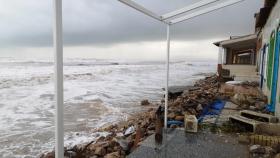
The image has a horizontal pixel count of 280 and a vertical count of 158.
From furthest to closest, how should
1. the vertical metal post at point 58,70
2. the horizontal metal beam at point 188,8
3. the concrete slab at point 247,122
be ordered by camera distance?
the concrete slab at point 247,122 < the horizontal metal beam at point 188,8 < the vertical metal post at point 58,70

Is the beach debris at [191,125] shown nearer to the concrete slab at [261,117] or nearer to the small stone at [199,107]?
the concrete slab at [261,117]

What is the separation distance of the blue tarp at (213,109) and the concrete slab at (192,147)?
4.25 ft

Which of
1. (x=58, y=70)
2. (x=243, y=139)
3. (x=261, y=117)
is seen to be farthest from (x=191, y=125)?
(x=58, y=70)

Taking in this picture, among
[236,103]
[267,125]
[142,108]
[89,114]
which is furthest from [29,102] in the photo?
[267,125]

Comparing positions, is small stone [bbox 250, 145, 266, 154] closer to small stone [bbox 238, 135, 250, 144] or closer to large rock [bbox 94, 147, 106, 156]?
small stone [bbox 238, 135, 250, 144]

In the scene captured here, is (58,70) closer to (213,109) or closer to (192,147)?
(192,147)

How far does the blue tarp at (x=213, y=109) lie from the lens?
6336mm

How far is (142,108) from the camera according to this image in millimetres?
10859

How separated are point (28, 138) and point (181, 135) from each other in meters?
4.68

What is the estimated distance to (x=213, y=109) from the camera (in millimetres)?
6949

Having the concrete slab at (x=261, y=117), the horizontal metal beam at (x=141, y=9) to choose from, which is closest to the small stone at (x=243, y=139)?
the concrete slab at (x=261, y=117)

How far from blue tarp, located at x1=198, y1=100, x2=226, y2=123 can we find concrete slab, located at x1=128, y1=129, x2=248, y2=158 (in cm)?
130

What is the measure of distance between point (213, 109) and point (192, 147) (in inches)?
126

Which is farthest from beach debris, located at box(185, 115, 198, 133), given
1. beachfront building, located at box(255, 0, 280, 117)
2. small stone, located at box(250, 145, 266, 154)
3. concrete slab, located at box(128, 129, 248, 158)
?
beachfront building, located at box(255, 0, 280, 117)
